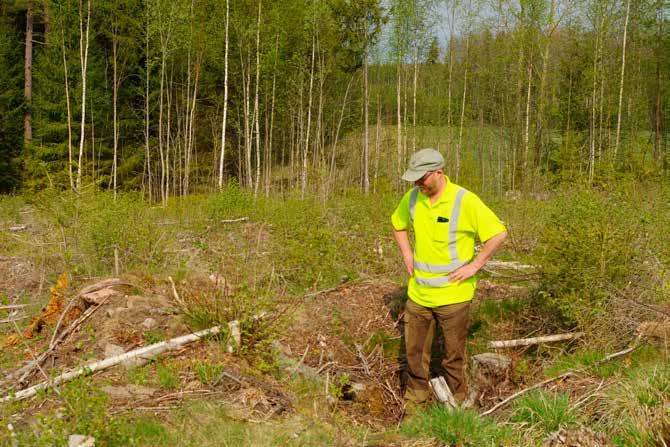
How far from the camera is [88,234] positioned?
7883 mm

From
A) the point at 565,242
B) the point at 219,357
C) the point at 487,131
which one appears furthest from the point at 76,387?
the point at 487,131

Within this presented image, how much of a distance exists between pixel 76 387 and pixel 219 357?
141cm

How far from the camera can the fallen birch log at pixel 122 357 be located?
4.14 meters

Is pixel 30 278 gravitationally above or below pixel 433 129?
below

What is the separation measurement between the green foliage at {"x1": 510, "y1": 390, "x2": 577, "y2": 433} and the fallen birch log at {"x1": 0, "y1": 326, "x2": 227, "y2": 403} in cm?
266

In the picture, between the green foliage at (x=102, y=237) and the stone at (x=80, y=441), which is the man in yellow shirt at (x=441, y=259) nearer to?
the stone at (x=80, y=441)

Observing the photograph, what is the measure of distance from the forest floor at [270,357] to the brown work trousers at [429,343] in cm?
23

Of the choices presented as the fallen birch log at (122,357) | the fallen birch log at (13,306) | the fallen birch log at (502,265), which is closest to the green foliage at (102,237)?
the fallen birch log at (13,306)

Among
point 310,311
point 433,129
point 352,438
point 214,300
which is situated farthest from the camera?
point 433,129

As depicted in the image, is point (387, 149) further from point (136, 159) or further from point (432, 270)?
point (432, 270)

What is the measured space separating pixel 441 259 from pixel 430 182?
704mm

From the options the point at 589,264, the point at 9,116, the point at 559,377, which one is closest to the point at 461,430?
the point at 559,377

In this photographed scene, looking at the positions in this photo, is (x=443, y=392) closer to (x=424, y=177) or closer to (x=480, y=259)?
(x=480, y=259)

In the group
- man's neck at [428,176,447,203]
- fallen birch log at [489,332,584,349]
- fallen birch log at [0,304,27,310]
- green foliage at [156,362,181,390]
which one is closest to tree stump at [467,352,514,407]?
fallen birch log at [489,332,584,349]
